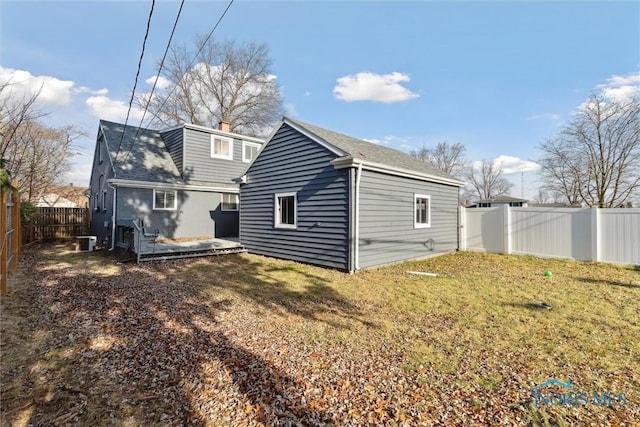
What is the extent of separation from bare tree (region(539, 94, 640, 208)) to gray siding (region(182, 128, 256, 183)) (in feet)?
64.6

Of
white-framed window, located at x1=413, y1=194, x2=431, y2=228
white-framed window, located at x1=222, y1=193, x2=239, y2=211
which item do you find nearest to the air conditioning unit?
white-framed window, located at x1=222, y1=193, x2=239, y2=211

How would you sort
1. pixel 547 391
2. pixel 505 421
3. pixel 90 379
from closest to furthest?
pixel 505 421 < pixel 547 391 < pixel 90 379

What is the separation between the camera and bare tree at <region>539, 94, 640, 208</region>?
52.6 feet

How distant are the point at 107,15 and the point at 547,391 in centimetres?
935

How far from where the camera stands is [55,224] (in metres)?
15.5

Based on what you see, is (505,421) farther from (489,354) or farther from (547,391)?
(489,354)

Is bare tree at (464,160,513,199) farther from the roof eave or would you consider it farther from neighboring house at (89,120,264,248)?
neighboring house at (89,120,264,248)

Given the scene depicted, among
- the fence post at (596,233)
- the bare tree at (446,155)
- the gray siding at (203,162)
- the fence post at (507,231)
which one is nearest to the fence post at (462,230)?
the fence post at (507,231)

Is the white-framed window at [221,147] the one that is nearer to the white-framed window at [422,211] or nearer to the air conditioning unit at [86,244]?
the air conditioning unit at [86,244]

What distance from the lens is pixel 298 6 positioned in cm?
645

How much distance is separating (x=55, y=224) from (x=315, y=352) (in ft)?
59.8

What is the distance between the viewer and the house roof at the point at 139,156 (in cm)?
1334

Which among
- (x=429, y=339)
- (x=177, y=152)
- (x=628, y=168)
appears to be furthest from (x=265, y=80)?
(x=429, y=339)

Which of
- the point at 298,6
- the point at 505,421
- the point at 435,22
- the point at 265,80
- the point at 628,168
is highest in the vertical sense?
the point at 265,80
